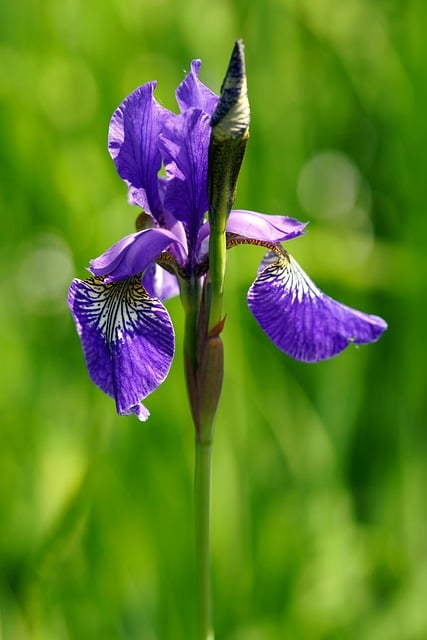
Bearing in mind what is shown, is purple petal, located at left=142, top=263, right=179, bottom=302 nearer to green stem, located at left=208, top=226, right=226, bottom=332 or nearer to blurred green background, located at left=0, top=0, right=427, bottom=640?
green stem, located at left=208, top=226, right=226, bottom=332

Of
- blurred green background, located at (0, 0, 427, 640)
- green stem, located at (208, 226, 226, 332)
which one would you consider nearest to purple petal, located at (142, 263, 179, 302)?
green stem, located at (208, 226, 226, 332)

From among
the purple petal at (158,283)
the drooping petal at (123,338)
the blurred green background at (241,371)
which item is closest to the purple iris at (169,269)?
the drooping petal at (123,338)

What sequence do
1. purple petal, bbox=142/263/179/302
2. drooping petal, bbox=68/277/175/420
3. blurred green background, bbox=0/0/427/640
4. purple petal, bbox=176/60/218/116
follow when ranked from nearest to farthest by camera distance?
1. drooping petal, bbox=68/277/175/420
2. purple petal, bbox=176/60/218/116
3. purple petal, bbox=142/263/179/302
4. blurred green background, bbox=0/0/427/640

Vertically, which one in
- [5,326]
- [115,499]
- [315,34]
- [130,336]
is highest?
[315,34]

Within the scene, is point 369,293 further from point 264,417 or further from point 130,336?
point 130,336

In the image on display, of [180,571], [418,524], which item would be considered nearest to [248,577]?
[180,571]

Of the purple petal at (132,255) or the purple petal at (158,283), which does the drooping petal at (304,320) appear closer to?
the purple petal at (132,255)
